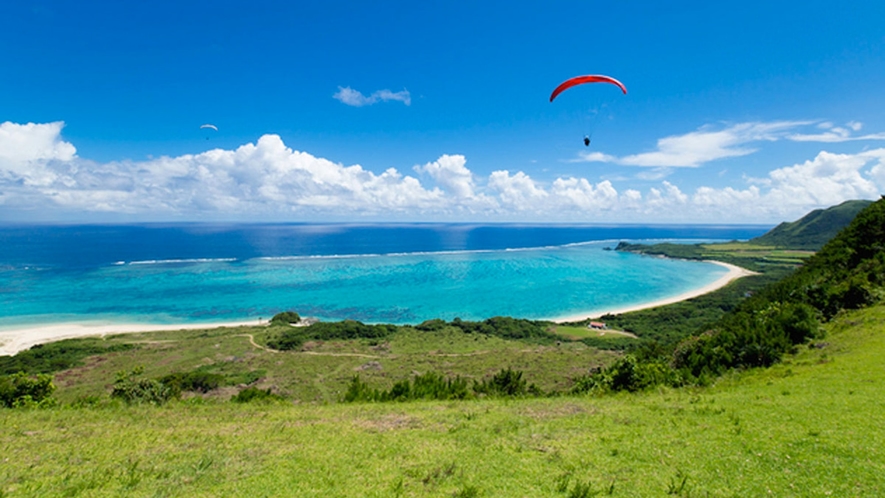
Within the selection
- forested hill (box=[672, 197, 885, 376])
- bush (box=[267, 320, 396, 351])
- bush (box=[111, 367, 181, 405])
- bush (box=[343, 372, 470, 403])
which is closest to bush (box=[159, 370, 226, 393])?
bush (box=[111, 367, 181, 405])

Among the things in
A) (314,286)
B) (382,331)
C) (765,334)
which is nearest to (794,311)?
(765,334)

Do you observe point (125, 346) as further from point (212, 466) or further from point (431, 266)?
point (431, 266)

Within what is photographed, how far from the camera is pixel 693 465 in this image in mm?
9000

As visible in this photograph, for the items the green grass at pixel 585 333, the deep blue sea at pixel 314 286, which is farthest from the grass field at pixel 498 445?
the deep blue sea at pixel 314 286

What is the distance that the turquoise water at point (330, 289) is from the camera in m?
74.1

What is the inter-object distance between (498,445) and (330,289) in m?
92.0

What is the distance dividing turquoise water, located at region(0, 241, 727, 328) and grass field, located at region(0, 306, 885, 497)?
57.7 m

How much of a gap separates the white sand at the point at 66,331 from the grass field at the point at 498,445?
176 feet

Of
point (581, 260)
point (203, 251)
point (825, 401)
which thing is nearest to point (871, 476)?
point (825, 401)

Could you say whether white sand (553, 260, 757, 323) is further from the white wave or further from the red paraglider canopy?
the white wave

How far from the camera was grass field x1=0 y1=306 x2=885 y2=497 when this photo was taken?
324 inches

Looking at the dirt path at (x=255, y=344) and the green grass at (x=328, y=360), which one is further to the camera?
the dirt path at (x=255, y=344)

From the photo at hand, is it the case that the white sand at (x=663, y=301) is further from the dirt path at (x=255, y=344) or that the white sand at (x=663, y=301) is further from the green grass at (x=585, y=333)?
the dirt path at (x=255, y=344)

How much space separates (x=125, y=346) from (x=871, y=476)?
64765 mm
